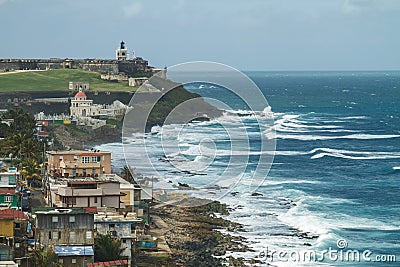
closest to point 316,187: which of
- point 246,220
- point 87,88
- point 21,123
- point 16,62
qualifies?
point 246,220

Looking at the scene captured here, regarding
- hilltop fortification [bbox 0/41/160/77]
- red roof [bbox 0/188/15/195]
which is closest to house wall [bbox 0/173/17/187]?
red roof [bbox 0/188/15/195]

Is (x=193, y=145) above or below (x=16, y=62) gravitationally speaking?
below

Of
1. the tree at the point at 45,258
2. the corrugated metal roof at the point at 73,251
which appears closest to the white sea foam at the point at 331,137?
the corrugated metal roof at the point at 73,251

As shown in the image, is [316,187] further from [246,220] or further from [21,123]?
[21,123]

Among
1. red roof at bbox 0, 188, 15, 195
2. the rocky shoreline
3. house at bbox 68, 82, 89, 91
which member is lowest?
the rocky shoreline

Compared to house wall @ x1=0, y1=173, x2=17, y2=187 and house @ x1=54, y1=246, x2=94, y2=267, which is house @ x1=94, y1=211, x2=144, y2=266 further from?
house wall @ x1=0, y1=173, x2=17, y2=187

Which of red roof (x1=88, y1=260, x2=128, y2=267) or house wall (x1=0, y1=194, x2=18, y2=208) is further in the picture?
house wall (x1=0, y1=194, x2=18, y2=208)

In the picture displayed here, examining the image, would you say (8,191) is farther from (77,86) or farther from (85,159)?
(77,86)
